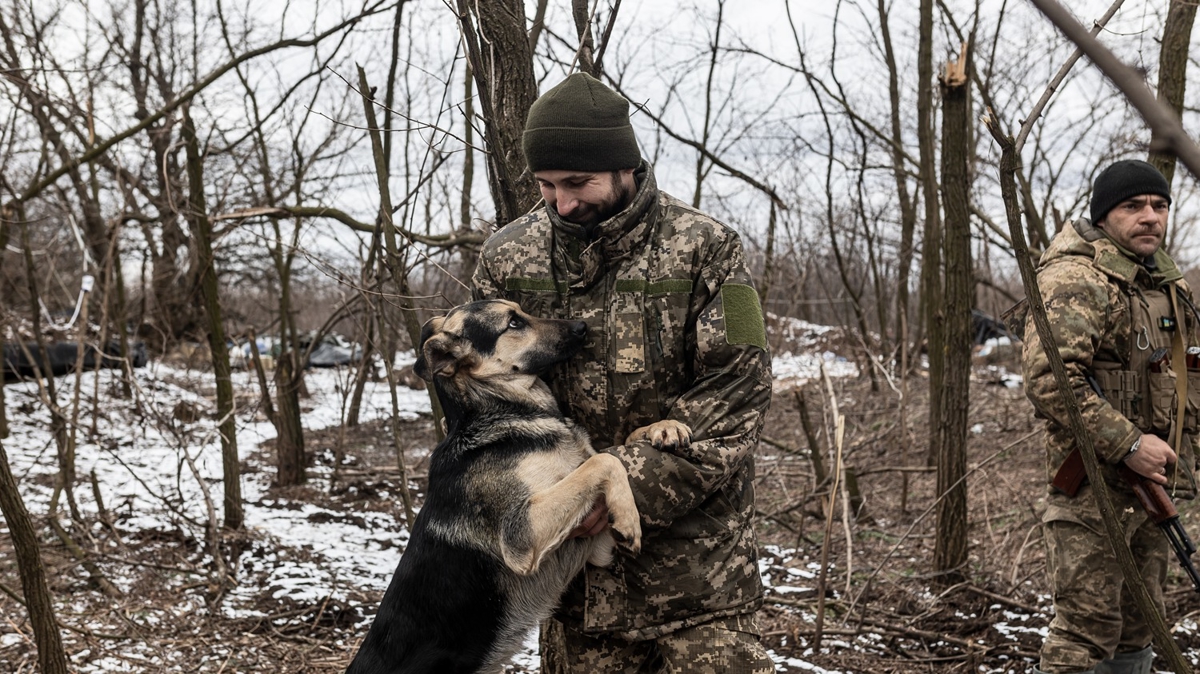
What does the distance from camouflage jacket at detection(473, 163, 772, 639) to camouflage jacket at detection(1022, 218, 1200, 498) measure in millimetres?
1863

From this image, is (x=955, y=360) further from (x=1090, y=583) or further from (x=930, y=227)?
(x=930, y=227)

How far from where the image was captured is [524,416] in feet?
10.9

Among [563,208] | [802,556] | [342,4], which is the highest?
[342,4]

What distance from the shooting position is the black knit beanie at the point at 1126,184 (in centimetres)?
416

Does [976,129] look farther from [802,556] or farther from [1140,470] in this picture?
[1140,470]

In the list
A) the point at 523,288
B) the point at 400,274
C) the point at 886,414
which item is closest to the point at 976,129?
the point at 886,414

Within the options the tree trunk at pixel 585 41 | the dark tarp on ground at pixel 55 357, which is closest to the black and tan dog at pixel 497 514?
the tree trunk at pixel 585 41

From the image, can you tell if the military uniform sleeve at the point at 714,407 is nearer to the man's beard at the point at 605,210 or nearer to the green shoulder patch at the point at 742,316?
the green shoulder patch at the point at 742,316

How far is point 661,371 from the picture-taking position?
120 inches

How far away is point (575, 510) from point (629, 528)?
21 centimetres

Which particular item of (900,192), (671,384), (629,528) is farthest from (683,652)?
(900,192)

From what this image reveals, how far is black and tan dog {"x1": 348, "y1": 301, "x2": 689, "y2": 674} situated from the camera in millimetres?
2926

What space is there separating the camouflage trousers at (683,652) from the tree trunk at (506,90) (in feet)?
6.44

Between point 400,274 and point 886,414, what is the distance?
26.5 feet
